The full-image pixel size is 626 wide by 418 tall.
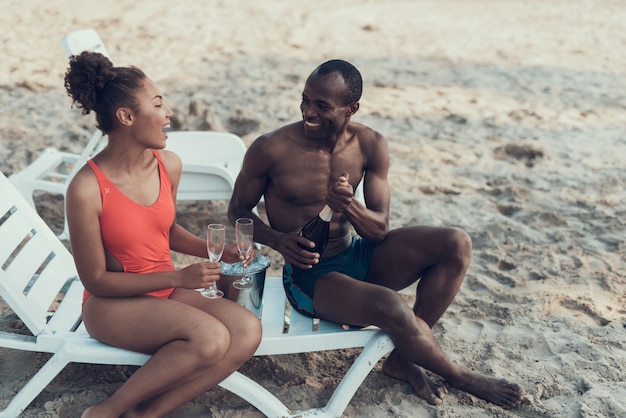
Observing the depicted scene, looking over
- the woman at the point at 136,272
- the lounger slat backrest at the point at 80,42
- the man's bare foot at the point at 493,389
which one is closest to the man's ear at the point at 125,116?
the woman at the point at 136,272

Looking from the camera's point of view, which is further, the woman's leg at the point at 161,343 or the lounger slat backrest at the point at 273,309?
the lounger slat backrest at the point at 273,309

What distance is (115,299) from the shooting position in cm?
307

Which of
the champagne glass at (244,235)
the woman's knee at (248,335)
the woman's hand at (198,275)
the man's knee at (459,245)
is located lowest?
the woman's knee at (248,335)

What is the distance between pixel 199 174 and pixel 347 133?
1.52 meters

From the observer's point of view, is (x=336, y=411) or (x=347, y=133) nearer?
(x=336, y=411)

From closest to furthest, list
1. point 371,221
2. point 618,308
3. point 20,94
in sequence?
point 371,221
point 618,308
point 20,94

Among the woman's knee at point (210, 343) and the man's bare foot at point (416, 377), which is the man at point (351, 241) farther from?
the woman's knee at point (210, 343)

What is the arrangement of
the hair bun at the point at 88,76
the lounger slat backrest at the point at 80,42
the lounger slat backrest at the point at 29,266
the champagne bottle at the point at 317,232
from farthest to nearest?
the lounger slat backrest at the point at 80,42 < the champagne bottle at the point at 317,232 < the lounger slat backrest at the point at 29,266 < the hair bun at the point at 88,76

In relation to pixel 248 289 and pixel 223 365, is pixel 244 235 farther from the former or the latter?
pixel 223 365

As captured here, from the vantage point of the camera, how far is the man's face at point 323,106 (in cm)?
338

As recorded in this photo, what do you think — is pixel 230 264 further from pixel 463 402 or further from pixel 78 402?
pixel 463 402

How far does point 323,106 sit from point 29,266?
59.2 inches

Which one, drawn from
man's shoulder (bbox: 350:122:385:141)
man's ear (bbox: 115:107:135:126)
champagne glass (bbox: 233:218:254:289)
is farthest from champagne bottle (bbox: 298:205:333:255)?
man's ear (bbox: 115:107:135:126)

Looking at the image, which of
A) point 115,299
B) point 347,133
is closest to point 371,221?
point 347,133
